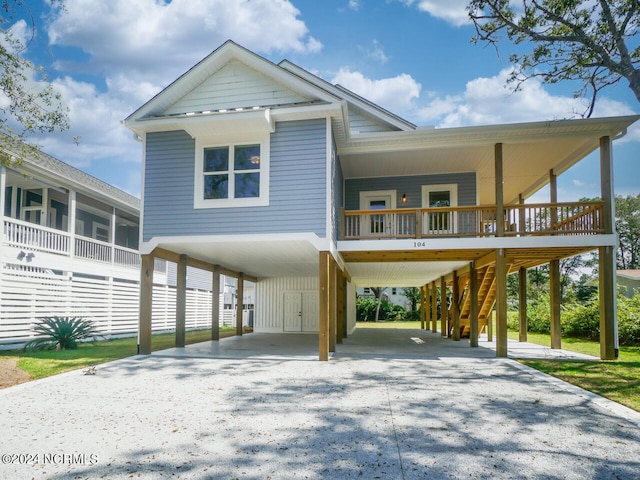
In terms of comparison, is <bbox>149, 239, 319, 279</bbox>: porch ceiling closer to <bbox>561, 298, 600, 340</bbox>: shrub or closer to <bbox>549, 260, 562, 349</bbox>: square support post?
<bbox>549, 260, 562, 349</bbox>: square support post

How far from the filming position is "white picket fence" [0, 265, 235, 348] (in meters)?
11.8

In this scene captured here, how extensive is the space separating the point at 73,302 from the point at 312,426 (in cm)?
1259

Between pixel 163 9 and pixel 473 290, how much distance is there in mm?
13020

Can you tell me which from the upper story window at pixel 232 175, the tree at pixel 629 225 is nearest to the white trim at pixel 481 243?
the upper story window at pixel 232 175

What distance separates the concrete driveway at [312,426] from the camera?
3777mm

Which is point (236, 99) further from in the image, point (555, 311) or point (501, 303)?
point (555, 311)

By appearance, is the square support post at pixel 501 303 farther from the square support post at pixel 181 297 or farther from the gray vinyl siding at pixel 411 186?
the square support post at pixel 181 297

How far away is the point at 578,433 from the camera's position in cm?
467

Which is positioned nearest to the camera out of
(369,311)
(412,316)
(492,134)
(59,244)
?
(492,134)

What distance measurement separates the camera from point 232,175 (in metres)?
10.1

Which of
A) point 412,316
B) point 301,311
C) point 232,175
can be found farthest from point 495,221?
point 412,316

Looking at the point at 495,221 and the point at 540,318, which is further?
the point at 540,318

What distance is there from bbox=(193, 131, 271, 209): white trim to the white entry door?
1094cm

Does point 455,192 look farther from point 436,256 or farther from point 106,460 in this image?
point 106,460
